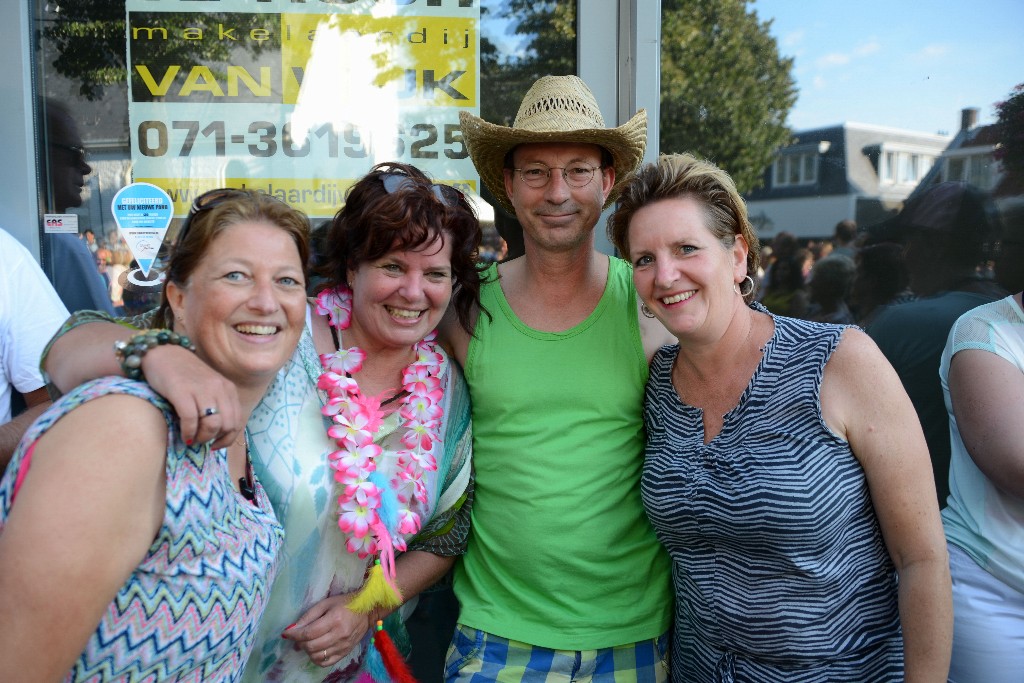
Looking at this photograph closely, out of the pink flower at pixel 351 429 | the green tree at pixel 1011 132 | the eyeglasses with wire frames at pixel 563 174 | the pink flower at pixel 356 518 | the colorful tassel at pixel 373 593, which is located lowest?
the colorful tassel at pixel 373 593

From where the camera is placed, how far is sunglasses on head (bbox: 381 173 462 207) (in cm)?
202

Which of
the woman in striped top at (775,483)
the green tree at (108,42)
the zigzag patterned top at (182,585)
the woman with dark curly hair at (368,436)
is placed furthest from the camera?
the green tree at (108,42)

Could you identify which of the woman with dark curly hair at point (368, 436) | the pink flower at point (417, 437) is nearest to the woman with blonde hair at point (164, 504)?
the woman with dark curly hair at point (368, 436)

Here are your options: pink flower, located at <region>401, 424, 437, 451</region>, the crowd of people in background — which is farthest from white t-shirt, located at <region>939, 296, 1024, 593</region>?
pink flower, located at <region>401, 424, 437, 451</region>

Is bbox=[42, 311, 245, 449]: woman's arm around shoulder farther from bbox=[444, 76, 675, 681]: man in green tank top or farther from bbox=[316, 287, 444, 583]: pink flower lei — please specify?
bbox=[444, 76, 675, 681]: man in green tank top

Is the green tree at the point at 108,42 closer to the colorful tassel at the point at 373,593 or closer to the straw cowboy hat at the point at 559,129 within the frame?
the straw cowboy hat at the point at 559,129

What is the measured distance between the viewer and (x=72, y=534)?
1188 millimetres

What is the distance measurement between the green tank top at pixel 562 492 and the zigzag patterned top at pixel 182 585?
2.45ft

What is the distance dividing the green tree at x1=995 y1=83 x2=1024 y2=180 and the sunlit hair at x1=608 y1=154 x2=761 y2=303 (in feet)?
5.56

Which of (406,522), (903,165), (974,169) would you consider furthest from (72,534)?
(974,169)

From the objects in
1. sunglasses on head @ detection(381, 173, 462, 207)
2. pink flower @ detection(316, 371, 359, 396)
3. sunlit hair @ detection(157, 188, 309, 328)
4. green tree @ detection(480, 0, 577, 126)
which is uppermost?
green tree @ detection(480, 0, 577, 126)

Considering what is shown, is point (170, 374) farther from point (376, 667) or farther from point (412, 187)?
point (376, 667)

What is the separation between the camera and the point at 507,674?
2018 millimetres

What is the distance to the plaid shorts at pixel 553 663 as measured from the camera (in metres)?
2.01
